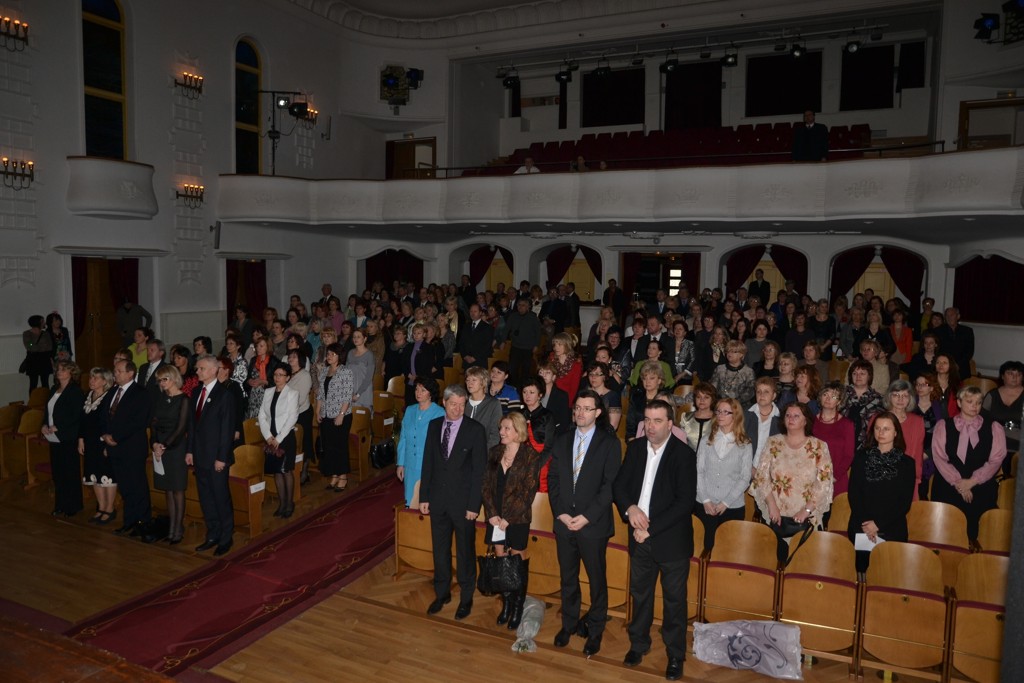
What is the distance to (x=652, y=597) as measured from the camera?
3.92 m

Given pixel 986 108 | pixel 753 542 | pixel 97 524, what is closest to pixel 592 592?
pixel 753 542

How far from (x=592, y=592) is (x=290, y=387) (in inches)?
129

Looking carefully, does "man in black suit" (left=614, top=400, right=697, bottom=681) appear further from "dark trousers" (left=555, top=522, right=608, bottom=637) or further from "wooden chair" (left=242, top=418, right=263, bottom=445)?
"wooden chair" (left=242, top=418, right=263, bottom=445)

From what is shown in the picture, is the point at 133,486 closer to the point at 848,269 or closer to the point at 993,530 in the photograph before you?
the point at 993,530

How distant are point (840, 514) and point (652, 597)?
156cm

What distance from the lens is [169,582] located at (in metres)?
5.00

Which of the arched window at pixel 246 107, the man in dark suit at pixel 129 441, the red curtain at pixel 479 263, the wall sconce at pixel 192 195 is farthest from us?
the red curtain at pixel 479 263

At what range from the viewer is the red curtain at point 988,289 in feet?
36.5

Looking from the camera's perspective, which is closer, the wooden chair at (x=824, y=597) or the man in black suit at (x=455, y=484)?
the wooden chair at (x=824, y=597)

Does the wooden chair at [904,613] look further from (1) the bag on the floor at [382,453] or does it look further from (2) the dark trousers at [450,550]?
(1) the bag on the floor at [382,453]

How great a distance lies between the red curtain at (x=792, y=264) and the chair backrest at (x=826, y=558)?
1177cm

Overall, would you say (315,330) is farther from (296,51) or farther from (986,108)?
(986,108)

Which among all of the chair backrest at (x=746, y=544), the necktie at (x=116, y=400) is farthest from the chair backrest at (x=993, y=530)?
the necktie at (x=116, y=400)

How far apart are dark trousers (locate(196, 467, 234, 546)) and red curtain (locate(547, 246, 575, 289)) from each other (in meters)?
12.2
